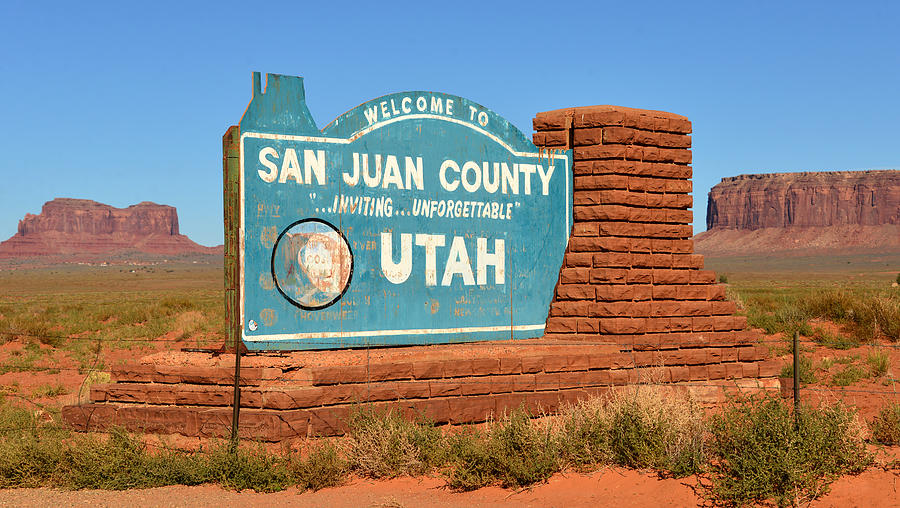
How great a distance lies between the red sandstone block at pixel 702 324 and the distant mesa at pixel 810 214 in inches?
5914

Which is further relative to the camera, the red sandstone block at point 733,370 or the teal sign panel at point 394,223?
the red sandstone block at point 733,370

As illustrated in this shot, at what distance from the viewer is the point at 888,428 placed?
30.6 feet

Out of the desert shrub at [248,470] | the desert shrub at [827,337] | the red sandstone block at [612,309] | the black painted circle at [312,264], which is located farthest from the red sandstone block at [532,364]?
the desert shrub at [827,337]

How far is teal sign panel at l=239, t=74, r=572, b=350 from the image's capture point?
1080cm

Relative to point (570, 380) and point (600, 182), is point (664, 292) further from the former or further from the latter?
point (570, 380)

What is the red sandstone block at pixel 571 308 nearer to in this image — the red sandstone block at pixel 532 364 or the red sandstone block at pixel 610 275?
the red sandstone block at pixel 610 275

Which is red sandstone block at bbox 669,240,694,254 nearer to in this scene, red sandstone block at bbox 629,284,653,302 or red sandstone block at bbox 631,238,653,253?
red sandstone block at bbox 631,238,653,253

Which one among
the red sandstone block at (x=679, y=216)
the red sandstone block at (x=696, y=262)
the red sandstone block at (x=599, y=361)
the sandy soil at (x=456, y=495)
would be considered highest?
the red sandstone block at (x=679, y=216)

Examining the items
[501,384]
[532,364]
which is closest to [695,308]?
[532,364]

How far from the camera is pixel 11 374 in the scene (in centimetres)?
1858

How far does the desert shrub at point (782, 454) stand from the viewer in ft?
23.3

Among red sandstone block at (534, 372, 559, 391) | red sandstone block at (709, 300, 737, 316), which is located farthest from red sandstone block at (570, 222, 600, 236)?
red sandstone block at (534, 372, 559, 391)

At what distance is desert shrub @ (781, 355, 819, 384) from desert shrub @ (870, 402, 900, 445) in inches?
211

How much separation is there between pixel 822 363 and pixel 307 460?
13.3 metres
